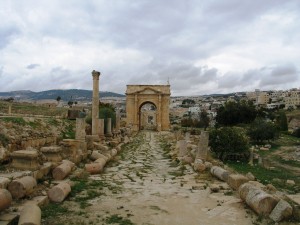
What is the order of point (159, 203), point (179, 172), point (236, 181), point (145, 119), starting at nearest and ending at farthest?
point (159, 203), point (236, 181), point (179, 172), point (145, 119)

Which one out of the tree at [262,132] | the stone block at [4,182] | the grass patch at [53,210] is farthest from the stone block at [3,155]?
the tree at [262,132]

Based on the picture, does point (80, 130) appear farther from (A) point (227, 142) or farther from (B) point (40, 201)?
(A) point (227, 142)

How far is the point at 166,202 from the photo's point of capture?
24.3 ft

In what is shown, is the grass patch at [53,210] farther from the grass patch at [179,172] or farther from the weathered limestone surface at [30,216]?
the grass patch at [179,172]

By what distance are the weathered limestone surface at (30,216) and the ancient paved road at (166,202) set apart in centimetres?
115

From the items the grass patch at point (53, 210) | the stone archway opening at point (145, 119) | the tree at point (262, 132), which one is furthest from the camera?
the stone archway opening at point (145, 119)

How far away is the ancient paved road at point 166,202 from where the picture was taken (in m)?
6.23

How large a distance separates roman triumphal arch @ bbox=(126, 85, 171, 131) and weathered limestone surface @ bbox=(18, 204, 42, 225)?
1521 inches

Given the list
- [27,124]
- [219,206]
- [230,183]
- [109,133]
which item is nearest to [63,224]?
[219,206]

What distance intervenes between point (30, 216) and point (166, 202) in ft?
10.1

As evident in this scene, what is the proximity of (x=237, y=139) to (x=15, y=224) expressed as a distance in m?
14.9

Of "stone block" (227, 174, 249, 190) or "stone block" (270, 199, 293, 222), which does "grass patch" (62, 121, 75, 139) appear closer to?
"stone block" (227, 174, 249, 190)

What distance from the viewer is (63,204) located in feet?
22.6

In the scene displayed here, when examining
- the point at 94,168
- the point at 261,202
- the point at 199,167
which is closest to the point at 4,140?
the point at 94,168
